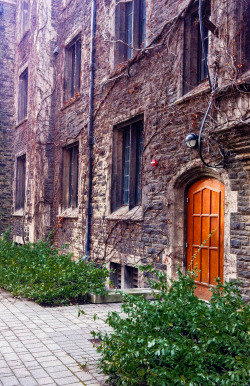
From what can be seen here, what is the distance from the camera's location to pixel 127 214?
29.8 feet

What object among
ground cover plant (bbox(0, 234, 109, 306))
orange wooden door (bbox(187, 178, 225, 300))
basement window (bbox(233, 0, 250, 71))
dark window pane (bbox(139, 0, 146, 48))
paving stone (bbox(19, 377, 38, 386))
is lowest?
paving stone (bbox(19, 377, 38, 386))

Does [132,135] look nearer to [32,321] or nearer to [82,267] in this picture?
[82,267]

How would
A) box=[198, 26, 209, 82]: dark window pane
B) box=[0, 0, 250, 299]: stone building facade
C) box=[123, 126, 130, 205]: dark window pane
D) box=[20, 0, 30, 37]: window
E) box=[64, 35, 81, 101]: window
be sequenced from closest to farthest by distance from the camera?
box=[0, 0, 250, 299]: stone building facade → box=[198, 26, 209, 82]: dark window pane → box=[123, 126, 130, 205]: dark window pane → box=[64, 35, 81, 101]: window → box=[20, 0, 30, 37]: window

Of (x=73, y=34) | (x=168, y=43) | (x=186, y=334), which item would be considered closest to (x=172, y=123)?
(x=168, y=43)

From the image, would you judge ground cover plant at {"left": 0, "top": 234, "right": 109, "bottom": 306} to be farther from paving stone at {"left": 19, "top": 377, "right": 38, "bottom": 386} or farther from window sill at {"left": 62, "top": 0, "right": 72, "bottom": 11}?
window sill at {"left": 62, "top": 0, "right": 72, "bottom": 11}

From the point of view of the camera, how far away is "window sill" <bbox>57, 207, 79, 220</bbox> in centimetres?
1177

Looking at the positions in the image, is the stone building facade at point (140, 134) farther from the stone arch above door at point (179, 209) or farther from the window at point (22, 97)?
the window at point (22, 97)

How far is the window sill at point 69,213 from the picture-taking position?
11.8 m

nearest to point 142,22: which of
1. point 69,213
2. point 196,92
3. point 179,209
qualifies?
point 196,92

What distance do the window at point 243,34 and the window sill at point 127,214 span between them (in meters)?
3.65

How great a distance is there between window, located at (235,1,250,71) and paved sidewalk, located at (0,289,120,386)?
4126 mm

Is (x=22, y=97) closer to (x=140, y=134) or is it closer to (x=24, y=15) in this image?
(x=24, y=15)

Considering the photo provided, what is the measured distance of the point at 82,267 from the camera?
770 cm

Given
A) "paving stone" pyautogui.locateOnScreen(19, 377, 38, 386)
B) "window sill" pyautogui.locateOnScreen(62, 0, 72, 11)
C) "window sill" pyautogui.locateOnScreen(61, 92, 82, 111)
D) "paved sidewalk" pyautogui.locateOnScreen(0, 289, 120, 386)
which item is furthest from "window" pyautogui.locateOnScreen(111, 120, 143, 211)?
"paving stone" pyautogui.locateOnScreen(19, 377, 38, 386)
